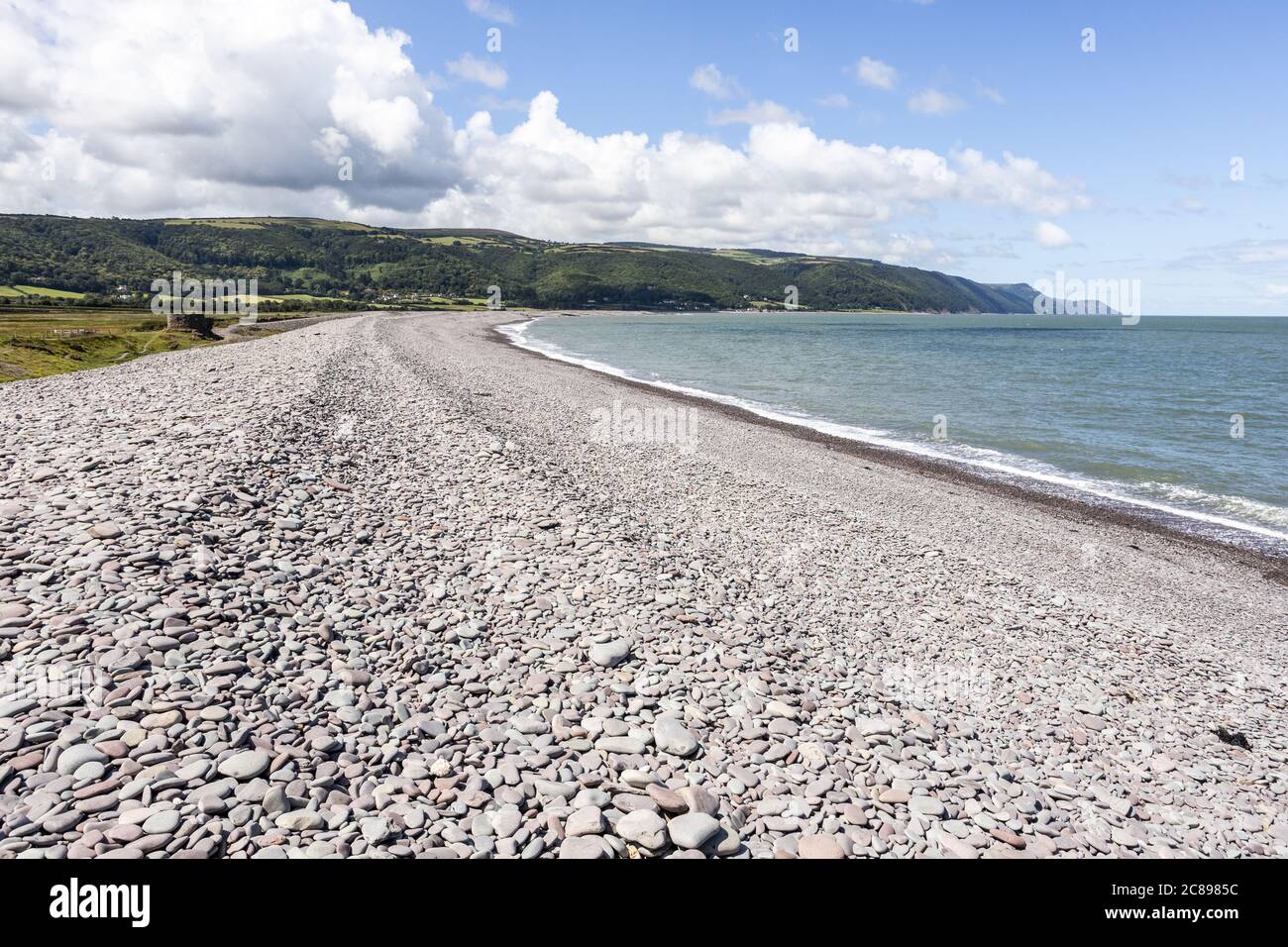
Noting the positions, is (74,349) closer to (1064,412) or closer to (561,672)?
(561,672)

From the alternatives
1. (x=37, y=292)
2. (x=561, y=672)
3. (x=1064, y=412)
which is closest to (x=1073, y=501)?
(x=1064, y=412)

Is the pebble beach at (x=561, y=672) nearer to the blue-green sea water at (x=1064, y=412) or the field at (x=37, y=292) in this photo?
the blue-green sea water at (x=1064, y=412)

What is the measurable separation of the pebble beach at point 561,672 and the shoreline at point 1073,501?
149 cm

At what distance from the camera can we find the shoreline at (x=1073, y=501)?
60.3 ft

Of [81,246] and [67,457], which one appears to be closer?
[67,457]

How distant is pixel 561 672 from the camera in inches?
319

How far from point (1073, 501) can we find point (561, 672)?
2138 cm

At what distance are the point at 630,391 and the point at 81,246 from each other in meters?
226

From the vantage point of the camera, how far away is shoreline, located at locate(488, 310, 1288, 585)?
60.3 ft

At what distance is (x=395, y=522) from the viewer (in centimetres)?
1208

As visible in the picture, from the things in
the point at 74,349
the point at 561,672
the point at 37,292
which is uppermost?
the point at 37,292

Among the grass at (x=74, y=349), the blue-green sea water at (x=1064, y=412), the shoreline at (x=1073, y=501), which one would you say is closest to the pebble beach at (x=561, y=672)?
the shoreline at (x=1073, y=501)

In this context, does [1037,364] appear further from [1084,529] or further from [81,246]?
[81,246]
